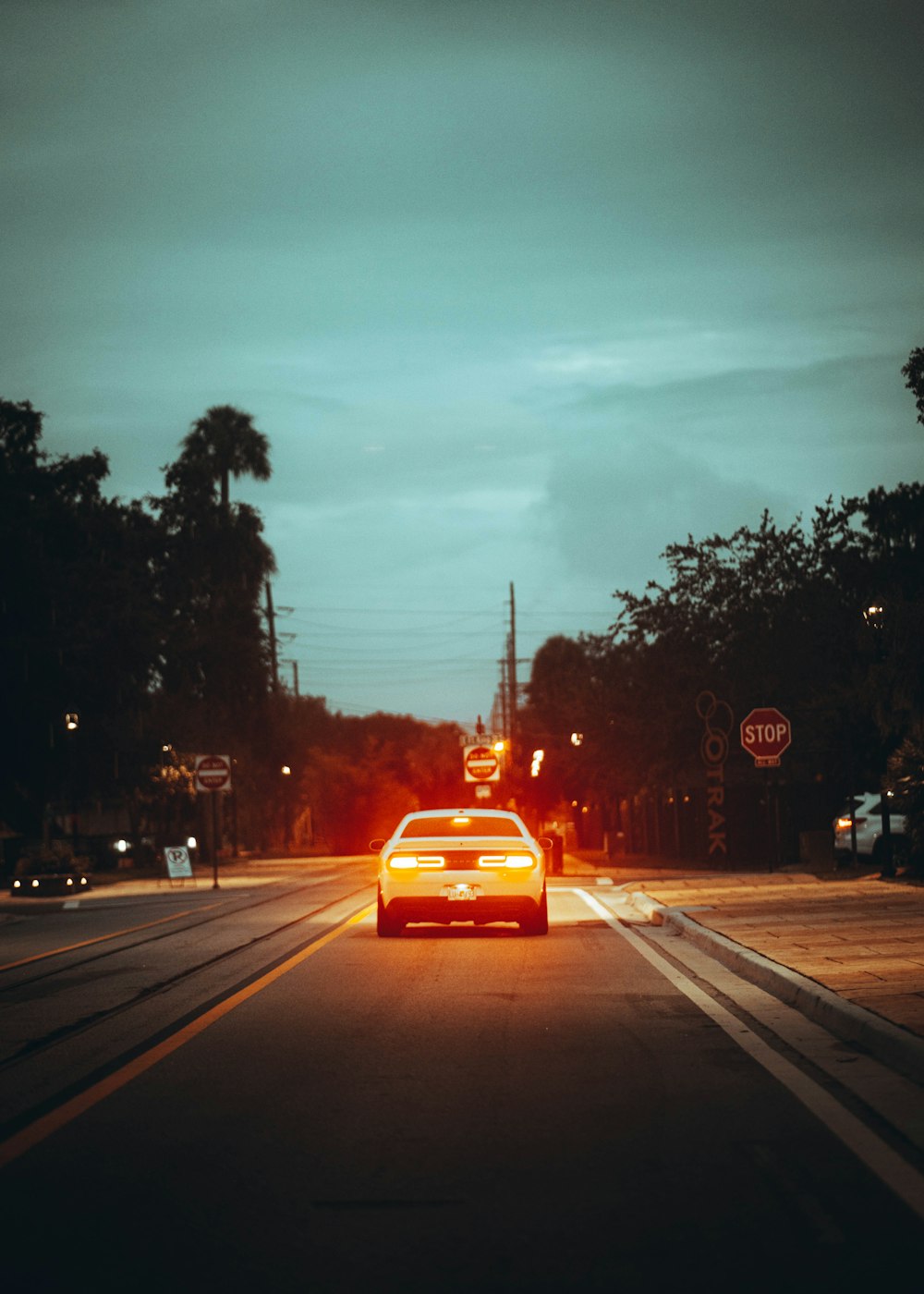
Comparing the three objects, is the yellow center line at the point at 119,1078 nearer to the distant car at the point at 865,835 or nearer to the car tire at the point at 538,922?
the car tire at the point at 538,922

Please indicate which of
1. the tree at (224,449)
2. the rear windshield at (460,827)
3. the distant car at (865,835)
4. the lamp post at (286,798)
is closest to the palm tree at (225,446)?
the tree at (224,449)

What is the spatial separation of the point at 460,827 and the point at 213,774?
18.0 m

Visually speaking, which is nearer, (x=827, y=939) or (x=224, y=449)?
(x=827, y=939)

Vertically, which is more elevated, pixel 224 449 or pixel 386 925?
pixel 224 449

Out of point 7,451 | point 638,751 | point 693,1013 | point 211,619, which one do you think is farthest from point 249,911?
point 211,619

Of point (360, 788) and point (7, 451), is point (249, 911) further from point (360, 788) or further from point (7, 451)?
point (360, 788)

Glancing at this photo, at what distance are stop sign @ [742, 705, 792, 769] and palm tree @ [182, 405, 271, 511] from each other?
3912 centimetres

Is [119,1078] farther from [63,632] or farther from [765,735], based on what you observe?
[63,632]

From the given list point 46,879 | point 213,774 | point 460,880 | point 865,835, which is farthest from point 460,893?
point 213,774

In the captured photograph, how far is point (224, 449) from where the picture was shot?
6419 cm

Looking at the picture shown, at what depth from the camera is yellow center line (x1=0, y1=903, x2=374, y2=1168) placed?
23.7 ft

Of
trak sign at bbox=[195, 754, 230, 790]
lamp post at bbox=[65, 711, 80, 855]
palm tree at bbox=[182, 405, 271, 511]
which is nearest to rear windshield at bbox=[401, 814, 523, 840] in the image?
trak sign at bbox=[195, 754, 230, 790]

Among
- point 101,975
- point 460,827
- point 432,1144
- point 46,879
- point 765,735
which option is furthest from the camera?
point 46,879

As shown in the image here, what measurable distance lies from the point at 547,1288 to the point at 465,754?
45.1 meters
